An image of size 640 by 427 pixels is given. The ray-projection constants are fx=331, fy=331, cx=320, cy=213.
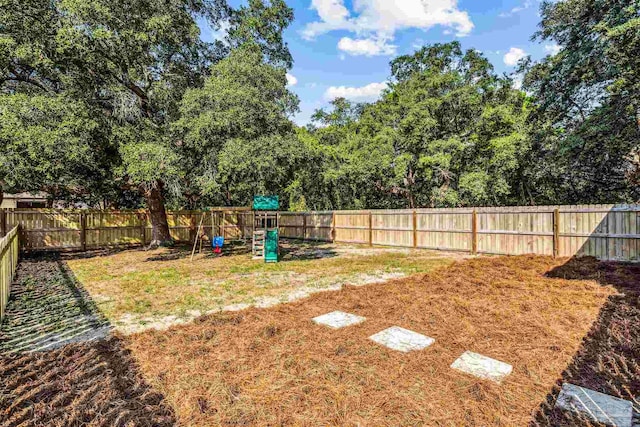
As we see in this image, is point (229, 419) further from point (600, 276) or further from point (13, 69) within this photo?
point (13, 69)

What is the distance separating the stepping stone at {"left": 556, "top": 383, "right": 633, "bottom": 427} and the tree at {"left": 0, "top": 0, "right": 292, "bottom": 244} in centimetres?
743

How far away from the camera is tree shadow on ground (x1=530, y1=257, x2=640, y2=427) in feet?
6.68

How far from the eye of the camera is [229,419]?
200 cm

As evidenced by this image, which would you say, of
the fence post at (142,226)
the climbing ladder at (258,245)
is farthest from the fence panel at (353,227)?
the fence post at (142,226)

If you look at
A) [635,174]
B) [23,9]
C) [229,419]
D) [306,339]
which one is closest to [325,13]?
[23,9]

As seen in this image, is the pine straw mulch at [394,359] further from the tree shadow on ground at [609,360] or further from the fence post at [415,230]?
the fence post at [415,230]

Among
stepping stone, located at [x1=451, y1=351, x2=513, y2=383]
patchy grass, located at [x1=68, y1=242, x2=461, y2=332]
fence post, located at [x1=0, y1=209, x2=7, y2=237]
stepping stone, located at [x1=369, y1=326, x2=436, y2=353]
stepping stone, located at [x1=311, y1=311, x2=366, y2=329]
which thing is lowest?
patchy grass, located at [x1=68, y1=242, x2=461, y2=332]

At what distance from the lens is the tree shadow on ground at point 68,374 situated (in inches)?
79.8

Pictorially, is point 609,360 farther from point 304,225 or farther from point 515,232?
point 304,225

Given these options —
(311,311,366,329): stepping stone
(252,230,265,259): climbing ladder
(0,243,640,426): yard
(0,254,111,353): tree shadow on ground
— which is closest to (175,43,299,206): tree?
(252,230,265,259): climbing ladder

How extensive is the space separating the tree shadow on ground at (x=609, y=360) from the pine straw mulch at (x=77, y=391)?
2.35 metres

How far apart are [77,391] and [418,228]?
31.8 feet

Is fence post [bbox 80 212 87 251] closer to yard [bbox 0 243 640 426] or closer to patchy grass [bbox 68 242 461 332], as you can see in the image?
patchy grass [bbox 68 242 461 332]

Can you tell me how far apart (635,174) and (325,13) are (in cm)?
1226
